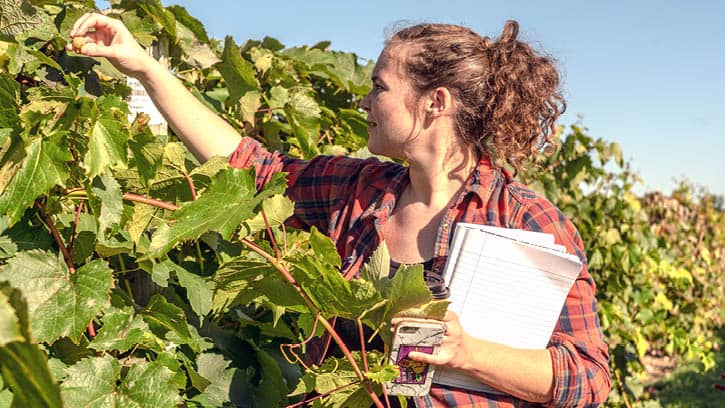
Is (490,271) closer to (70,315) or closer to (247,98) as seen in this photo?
(70,315)

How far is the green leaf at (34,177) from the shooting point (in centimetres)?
117

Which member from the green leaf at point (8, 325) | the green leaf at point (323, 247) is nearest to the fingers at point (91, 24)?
the green leaf at point (323, 247)

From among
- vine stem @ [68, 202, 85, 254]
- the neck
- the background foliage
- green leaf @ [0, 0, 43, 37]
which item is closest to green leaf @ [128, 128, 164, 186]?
the background foliage

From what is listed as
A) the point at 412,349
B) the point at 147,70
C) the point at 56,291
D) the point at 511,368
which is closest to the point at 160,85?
the point at 147,70

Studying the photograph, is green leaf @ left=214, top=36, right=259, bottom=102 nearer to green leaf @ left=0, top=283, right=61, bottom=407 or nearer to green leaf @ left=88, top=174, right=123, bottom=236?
green leaf @ left=88, top=174, right=123, bottom=236

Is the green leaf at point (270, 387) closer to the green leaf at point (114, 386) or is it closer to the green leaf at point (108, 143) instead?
the green leaf at point (114, 386)

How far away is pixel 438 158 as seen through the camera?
1.92 meters

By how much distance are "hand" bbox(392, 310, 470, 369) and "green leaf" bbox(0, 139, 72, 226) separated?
0.65 meters

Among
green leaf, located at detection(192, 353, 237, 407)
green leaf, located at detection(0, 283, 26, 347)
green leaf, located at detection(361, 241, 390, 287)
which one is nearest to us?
green leaf, located at detection(0, 283, 26, 347)

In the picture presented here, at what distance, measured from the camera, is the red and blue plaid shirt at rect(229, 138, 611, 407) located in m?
1.70

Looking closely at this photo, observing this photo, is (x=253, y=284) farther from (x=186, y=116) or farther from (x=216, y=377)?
(x=186, y=116)

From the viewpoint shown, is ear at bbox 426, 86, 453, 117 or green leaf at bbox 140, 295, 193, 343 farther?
ear at bbox 426, 86, 453, 117

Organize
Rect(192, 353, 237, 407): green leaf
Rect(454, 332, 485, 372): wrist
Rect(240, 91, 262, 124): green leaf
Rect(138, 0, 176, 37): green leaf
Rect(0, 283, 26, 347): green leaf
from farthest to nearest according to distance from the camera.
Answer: Rect(240, 91, 262, 124): green leaf → Rect(138, 0, 176, 37): green leaf → Rect(192, 353, 237, 407): green leaf → Rect(454, 332, 485, 372): wrist → Rect(0, 283, 26, 347): green leaf

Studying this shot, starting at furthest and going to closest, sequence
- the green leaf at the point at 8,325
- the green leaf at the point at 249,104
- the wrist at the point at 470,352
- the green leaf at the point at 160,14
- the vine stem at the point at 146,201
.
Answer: the green leaf at the point at 249,104, the green leaf at the point at 160,14, the wrist at the point at 470,352, the vine stem at the point at 146,201, the green leaf at the point at 8,325
